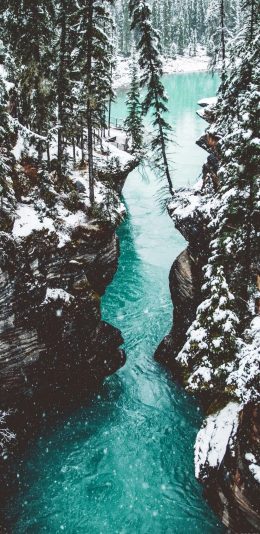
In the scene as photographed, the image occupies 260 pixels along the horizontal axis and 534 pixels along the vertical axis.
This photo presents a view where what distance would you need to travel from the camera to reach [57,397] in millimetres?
20234

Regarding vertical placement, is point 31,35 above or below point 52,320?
above

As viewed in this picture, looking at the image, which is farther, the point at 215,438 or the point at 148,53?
the point at 148,53

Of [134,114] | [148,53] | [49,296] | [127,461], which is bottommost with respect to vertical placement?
[127,461]

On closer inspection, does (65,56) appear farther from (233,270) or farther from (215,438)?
(215,438)

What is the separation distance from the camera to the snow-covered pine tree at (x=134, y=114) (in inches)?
1903

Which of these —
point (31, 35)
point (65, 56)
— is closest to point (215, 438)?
point (31, 35)

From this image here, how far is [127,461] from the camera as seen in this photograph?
17.5m

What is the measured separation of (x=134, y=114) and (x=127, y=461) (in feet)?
140

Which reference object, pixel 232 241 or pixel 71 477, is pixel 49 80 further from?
pixel 71 477

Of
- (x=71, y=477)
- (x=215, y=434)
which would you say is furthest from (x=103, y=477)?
(x=215, y=434)

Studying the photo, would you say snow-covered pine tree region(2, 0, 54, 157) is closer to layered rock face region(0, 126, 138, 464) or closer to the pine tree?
the pine tree

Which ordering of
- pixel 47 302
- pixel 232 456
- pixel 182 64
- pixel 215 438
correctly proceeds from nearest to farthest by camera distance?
pixel 232 456 < pixel 215 438 < pixel 47 302 < pixel 182 64

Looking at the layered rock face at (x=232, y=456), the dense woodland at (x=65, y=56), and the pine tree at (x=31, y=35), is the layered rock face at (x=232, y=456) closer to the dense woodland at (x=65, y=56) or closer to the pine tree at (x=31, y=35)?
the dense woodland at (x=65, y=56)

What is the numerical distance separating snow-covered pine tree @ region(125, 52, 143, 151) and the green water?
30.2 metres
